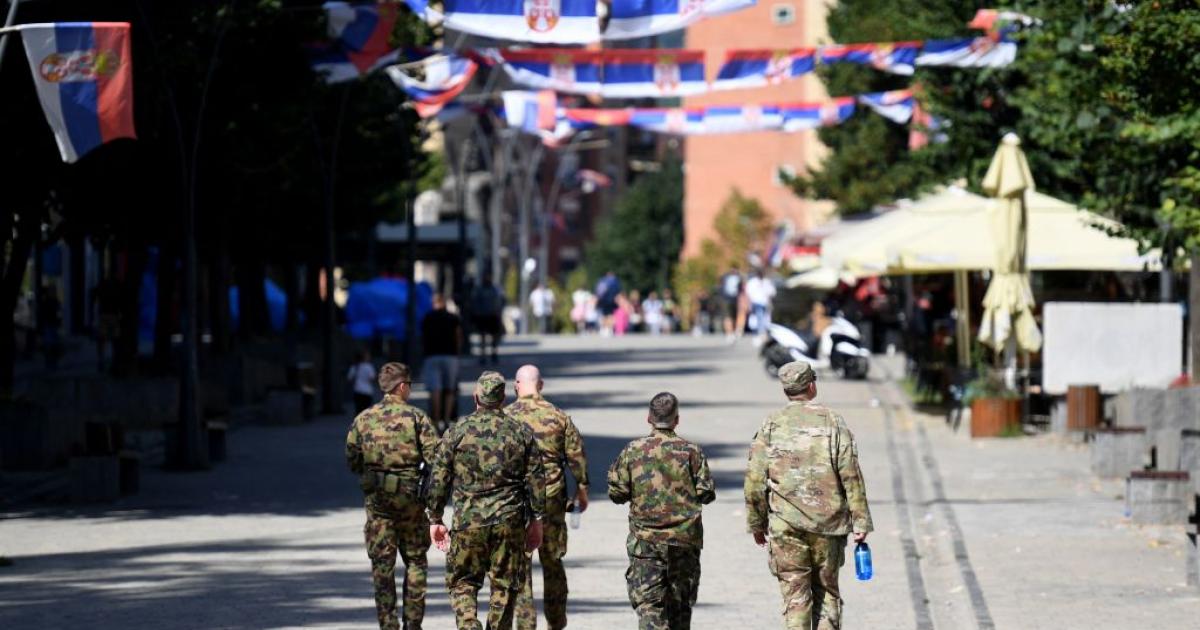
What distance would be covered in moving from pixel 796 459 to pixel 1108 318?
51.2 feet

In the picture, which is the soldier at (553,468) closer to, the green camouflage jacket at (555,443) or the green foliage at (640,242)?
the green camouflage jacket at (555,443)

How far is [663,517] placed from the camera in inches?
414

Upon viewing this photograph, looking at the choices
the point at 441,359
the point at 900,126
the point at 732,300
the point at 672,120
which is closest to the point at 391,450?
the point at 441,359

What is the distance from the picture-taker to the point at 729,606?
13523 millimetres

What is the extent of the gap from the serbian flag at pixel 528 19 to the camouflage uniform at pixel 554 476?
10.2m

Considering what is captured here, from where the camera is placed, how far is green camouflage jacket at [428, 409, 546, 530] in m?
10.6

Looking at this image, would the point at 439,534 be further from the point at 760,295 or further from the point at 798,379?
the point at 760,295

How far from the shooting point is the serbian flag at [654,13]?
22109 mm

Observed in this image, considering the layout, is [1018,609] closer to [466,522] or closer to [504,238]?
[466,522]

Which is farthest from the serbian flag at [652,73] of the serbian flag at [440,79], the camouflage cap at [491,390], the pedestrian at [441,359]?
the camouflage cap at [491,390]

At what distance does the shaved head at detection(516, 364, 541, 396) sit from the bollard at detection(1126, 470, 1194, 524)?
24.2 ft

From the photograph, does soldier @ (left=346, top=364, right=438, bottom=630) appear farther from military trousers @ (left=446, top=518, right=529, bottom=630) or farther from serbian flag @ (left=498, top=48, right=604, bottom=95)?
serbian flag @ (left=498, top=48, right=604, bottom=95)

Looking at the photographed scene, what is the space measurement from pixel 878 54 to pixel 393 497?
1771 cm

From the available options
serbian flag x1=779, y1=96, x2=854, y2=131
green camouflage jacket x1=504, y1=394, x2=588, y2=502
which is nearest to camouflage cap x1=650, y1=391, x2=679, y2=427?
green camouflage jacket x1=504, y1=394, x2=588, y2=502
